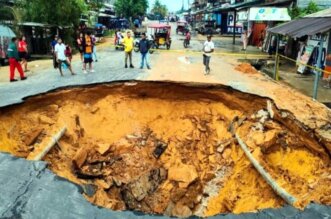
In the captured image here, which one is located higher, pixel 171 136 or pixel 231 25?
pixel 231 25

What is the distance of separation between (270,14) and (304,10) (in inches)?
85.3

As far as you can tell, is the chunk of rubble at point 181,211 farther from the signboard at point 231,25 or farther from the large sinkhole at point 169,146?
the signboard at point 231,25

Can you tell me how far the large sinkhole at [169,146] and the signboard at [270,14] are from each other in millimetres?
11691

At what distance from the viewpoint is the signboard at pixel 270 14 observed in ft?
66.4

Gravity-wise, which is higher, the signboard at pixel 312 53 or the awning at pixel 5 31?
the awning at pixel 5 31

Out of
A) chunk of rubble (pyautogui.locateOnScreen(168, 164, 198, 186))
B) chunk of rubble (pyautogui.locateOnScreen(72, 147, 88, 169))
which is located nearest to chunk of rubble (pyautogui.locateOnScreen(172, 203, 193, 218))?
chunk of rubble (pyautogui.locateOnScreen(168, 164, 198, 186))

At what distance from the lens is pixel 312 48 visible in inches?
630

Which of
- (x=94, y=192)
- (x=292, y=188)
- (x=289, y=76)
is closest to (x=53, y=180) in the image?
(x=94, y=192)

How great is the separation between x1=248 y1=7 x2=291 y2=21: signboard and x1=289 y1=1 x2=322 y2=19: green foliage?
15.6 inches

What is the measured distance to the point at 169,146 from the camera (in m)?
11.0

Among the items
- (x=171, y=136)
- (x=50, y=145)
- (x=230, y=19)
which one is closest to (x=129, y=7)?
(x=230, y=19)

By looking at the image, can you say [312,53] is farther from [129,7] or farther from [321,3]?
[129,7]

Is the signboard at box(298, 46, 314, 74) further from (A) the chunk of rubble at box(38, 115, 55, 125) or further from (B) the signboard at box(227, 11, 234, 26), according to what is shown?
(B) the signboard at box(227, 11, 234, 26)

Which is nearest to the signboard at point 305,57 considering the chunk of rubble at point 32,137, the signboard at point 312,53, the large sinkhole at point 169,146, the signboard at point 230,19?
the signboard at point 312,53
